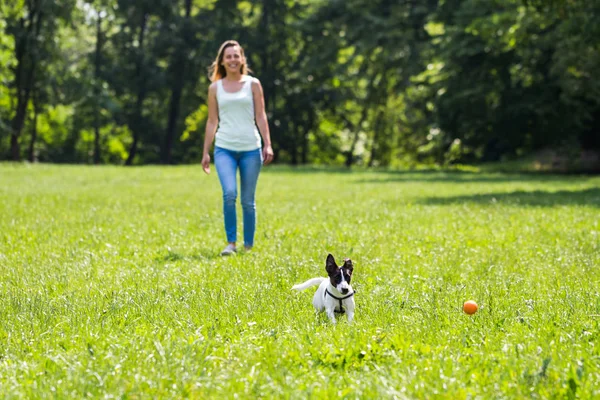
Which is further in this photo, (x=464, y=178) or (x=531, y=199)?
(x=464, y=178)

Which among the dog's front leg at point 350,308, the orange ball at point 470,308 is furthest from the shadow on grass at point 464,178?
the dog's front leg at point 350,308

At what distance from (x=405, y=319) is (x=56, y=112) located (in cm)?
6541

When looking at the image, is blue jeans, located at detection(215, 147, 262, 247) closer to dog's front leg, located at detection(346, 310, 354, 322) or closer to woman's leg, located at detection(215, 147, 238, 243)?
woman's leg, located at detection(215, 147, 238, 243)

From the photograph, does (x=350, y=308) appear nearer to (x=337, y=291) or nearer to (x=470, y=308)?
(x=337, y=291)

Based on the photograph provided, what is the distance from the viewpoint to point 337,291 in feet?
20.7

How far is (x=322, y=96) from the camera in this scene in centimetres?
5409

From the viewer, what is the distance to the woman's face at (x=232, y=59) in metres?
10.4

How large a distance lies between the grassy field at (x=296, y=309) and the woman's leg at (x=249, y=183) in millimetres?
315

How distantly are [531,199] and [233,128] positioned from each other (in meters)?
11.3

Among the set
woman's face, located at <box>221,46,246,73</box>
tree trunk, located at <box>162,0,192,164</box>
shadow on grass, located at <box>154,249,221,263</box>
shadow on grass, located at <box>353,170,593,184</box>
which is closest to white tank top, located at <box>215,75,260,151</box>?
woman's face, located at <box>221,46,246,73</box>

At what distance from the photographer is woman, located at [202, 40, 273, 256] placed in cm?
1048

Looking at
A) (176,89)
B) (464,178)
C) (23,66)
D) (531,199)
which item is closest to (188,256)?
(531,199)

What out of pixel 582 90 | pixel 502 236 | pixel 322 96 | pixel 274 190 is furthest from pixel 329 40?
pixel 502 236

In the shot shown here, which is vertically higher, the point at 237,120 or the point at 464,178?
the point at 237,120
